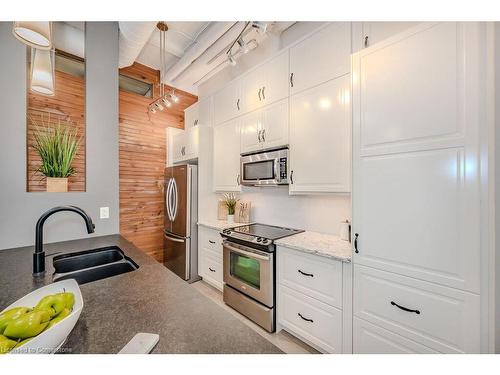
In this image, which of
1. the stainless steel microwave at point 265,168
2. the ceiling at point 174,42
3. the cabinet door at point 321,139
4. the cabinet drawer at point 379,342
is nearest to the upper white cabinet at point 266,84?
the cabinet door at point 321,139

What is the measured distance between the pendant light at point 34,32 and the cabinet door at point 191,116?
2418mm

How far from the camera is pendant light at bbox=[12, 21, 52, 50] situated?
2.82ft

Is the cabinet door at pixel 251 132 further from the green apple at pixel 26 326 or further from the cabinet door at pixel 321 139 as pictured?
the green apple at pixel 26 326

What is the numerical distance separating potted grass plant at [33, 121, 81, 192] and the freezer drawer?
1597 millimetres

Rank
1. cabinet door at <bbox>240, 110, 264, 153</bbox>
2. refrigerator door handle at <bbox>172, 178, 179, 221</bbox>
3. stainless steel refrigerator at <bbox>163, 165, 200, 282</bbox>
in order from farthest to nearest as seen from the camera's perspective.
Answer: refrigerator door handle at <bbox>172, 178, 179, 221</bbox>, stainless steel refrigerator at <bbox>163, 165, 200, 282</bbox>, cabinet door at <bbox>240, 110, 264, 153</bbox>

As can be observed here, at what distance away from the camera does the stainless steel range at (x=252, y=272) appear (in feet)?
6.27

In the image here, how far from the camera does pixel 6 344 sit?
0.48 m

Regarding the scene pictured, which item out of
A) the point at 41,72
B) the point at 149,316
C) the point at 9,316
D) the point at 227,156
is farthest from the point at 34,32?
the point at 227,156

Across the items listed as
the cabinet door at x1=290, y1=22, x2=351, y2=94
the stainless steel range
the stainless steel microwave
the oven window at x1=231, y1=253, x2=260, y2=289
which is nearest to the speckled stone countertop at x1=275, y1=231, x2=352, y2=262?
the stainless steel range

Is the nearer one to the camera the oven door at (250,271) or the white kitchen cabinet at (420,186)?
the white kitchen cabinet at (420,186)

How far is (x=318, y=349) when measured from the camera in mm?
1687

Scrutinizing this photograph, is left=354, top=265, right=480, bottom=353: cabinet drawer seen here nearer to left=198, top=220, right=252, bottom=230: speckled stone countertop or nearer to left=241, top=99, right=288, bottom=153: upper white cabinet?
Answer: left=241, top=99, right=288, bottom=153: upper white cabinet
